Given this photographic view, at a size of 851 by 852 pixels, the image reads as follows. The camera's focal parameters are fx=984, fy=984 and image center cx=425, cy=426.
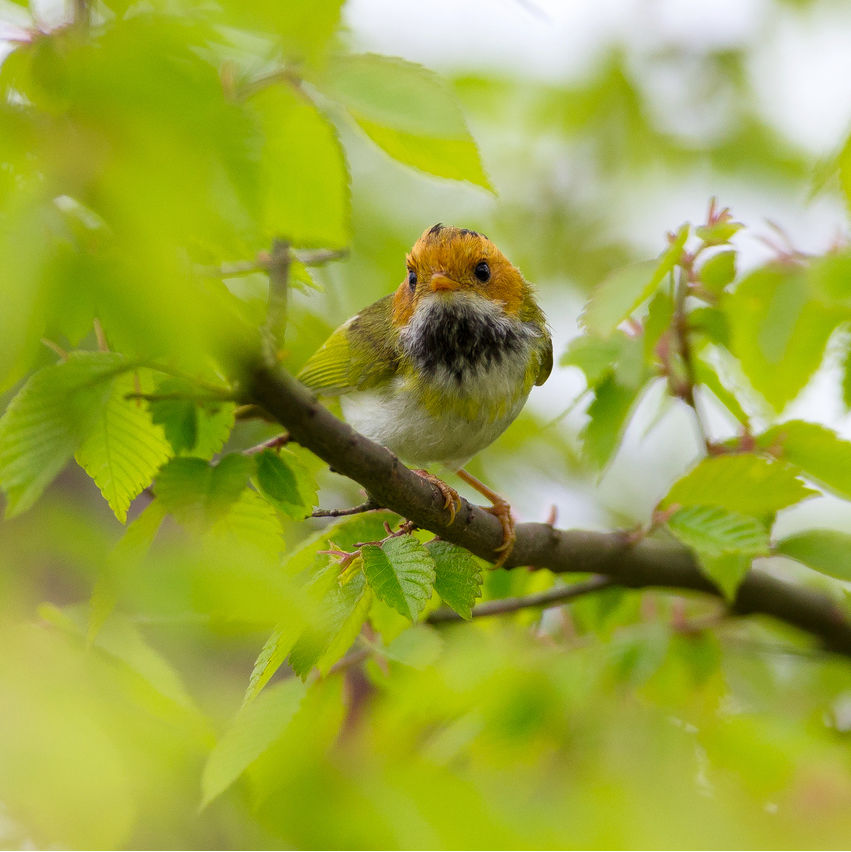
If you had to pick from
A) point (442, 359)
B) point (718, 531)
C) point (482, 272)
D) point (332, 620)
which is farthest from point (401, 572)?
point (482, 272)

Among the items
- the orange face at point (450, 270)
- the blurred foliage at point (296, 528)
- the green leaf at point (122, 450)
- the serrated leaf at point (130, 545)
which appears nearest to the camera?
the blurred foliage at point (296, 528)

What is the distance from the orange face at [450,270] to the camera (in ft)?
7.87

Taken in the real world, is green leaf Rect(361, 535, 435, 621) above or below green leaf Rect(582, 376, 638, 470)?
above

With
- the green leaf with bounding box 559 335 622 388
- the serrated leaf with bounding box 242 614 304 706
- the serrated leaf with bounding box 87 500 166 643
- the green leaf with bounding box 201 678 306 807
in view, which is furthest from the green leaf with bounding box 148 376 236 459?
the green leaf with bounding box 559 335 622 388

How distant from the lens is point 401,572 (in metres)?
1.43

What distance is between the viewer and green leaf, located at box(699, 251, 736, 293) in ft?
6.44

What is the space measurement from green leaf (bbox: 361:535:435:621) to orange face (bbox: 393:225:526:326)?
1.02 meters

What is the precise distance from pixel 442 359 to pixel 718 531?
0.76 meters

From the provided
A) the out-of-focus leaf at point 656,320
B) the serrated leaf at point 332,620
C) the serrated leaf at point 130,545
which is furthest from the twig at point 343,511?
the out-of-focus leaf at point 656,320

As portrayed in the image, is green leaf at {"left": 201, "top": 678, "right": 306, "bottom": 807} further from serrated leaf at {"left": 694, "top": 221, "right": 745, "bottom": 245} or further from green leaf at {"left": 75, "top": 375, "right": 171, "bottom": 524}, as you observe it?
serrated leaf at {"left": 694, "top": 221, "right": 745, "bottom": 245}

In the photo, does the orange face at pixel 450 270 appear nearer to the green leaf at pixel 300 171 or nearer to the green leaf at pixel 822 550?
the green leaf at pixel 822 550

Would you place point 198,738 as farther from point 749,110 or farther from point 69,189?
point 749,110

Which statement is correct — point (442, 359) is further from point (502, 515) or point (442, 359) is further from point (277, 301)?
point (277, 301)

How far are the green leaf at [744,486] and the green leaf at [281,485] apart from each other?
833mm
